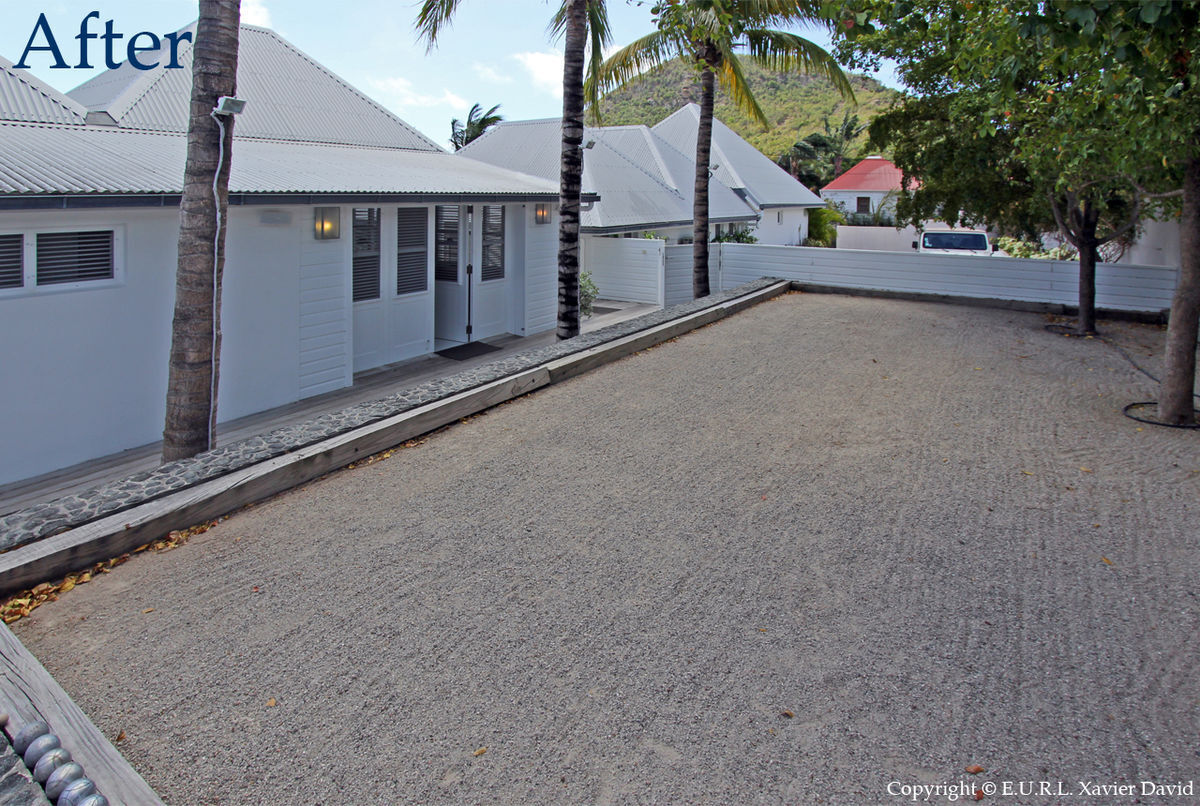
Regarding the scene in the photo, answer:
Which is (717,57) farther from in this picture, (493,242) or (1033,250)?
(1033,250)

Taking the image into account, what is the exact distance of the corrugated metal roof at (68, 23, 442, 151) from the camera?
13.1 meters

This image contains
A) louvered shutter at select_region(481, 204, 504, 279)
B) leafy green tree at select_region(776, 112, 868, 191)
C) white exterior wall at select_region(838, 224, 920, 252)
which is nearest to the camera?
louvered shutter at select_region(481, 204, 504, 279)

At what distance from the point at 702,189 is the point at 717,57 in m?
2.53

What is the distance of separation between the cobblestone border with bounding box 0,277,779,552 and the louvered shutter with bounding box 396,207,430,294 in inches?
201

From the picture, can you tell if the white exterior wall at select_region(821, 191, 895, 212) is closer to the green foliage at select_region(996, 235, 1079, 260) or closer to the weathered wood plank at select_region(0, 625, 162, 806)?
the green foliage at select_region(996, 235, 1079, 260)

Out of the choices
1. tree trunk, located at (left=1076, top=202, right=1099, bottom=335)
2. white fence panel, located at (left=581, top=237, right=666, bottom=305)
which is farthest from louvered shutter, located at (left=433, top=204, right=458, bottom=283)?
tree trunk, located at (left=1076, top=202, right=1099, bottom=335)

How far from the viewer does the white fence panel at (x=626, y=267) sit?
70.9 feet

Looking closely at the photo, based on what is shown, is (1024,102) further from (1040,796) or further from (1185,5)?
(1040,796)

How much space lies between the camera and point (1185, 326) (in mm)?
8023

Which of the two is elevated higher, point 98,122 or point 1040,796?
point 98,122

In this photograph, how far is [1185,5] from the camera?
4535 millimetres

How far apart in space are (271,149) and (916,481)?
11.5m

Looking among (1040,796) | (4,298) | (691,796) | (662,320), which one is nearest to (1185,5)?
(1040,796)

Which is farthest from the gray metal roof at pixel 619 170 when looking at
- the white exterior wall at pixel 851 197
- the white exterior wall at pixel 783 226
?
the white exterior wall at pixel 851 197
